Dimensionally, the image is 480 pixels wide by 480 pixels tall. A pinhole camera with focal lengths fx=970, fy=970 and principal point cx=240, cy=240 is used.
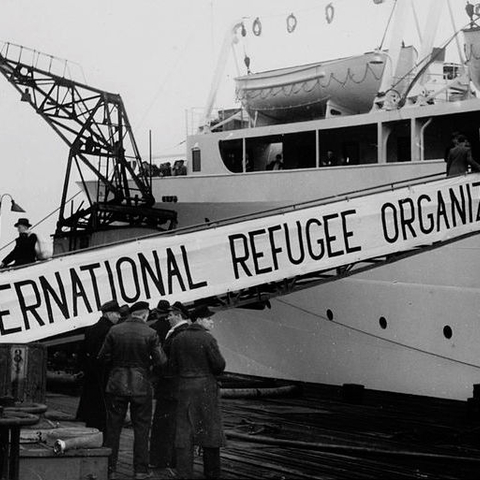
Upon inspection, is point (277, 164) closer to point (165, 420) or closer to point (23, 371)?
point (165, 420)

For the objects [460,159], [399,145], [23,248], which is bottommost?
[23,248]

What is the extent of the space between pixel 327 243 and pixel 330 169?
4.84 m

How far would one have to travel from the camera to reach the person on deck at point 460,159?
13407mm

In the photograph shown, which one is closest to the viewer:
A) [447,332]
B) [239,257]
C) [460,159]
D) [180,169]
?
[239,257]

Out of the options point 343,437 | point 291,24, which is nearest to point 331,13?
point 291,24

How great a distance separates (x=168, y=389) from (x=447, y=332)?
286 inches

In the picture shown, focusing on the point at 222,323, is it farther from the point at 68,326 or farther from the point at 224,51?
the point at 68,326

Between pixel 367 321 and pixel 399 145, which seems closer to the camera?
pixel 367 321

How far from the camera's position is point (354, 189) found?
16594 millimetres

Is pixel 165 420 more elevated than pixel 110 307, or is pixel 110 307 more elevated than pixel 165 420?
pixel 110 307

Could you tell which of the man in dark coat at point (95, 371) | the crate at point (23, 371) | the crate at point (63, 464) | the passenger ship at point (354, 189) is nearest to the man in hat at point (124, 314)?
the man in dark coat at point (95, 371)

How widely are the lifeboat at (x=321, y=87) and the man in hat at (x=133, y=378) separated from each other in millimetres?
10334

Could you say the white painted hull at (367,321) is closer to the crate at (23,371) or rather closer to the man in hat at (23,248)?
the man in hat at (23,248)

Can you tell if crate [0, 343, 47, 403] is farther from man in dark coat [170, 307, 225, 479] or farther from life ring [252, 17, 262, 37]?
life ring [252, 17, 262, 37]
